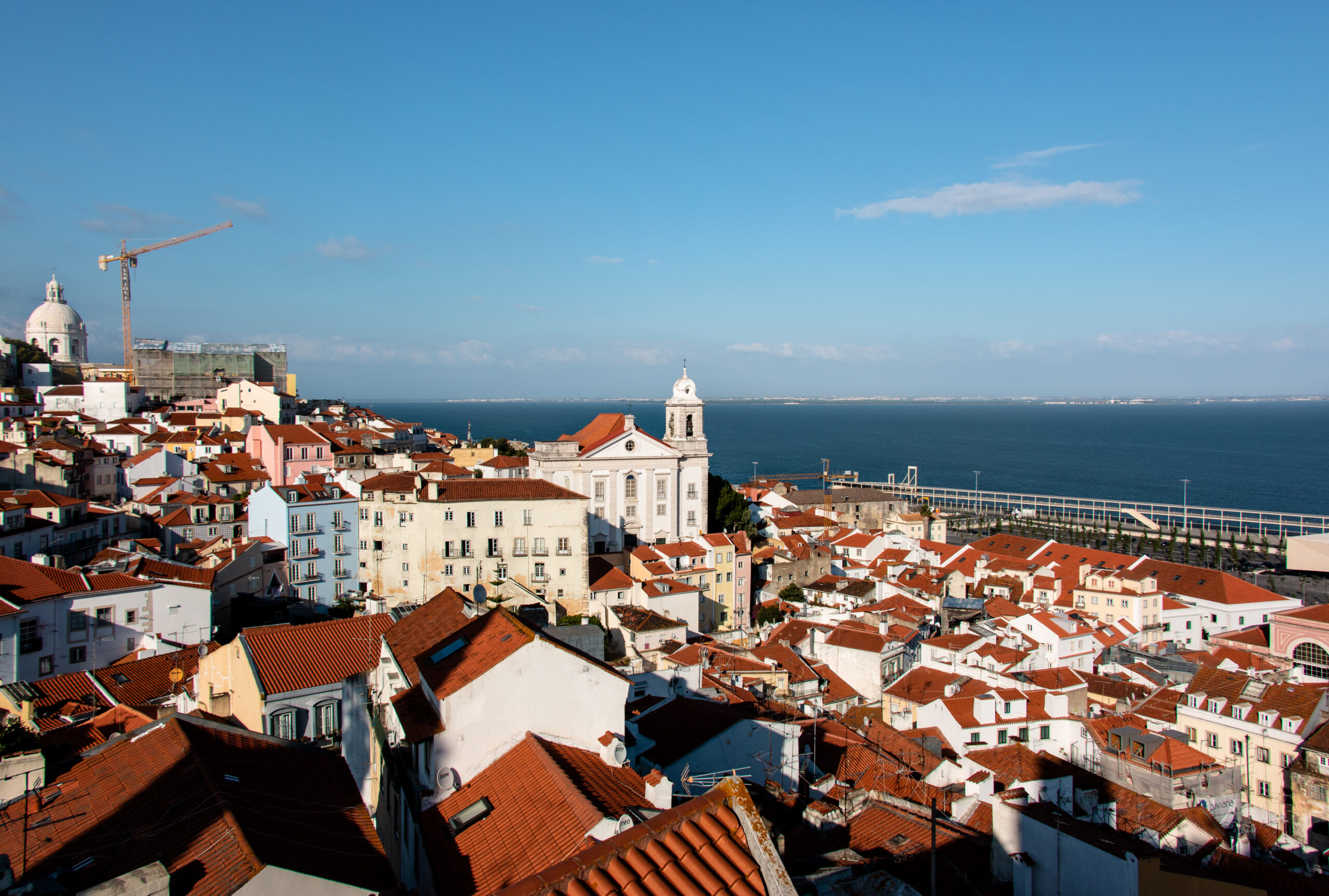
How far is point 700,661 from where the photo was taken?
71.1 feet

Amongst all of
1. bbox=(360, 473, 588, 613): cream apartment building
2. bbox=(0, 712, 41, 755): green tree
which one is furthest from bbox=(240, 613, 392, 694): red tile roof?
bbox=(360, 473, 588, 613): cream apartment building

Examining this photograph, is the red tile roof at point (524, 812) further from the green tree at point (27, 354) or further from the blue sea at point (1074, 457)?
the blue sea at point (1074, 457)

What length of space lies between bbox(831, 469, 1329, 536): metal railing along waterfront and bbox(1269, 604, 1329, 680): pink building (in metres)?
29.4

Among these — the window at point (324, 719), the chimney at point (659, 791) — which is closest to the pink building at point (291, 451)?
the window at point (324, 719)

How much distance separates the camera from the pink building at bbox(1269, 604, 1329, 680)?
2836 centimetres

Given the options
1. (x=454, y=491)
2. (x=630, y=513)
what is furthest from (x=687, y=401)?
(x=454, y=491)

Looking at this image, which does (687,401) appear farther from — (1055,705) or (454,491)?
(1055,705)

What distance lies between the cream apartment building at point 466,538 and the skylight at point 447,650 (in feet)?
63.7

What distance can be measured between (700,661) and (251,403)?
170 ft

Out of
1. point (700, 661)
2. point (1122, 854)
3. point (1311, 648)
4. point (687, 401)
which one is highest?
point (687, 401)

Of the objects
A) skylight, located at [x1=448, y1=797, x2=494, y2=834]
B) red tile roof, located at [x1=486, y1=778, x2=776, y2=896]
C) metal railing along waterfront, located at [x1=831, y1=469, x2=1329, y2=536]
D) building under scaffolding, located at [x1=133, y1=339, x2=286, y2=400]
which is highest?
building under scaffolding, located at [x1=133, y1=339, x2=286, y2=400]

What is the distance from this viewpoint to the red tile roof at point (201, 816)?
19.0 ft

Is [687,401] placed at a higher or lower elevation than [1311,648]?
higher

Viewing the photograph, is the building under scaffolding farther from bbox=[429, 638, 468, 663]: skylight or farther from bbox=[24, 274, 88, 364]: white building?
bbox=[429, 638, 468, 663]: skylight
